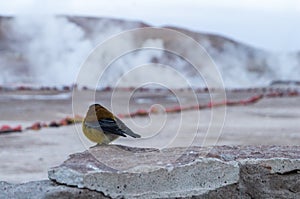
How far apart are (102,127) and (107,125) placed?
0.09 ft

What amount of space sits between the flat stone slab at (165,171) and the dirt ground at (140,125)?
3.24 ft

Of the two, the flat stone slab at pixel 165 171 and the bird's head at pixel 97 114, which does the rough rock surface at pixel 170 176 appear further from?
the bird's head at pixel 97 114

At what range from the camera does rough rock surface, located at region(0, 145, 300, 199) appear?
343cm

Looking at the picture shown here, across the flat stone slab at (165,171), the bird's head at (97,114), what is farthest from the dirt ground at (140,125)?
the flat stone slab at (165,171)

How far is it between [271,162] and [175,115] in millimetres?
7134

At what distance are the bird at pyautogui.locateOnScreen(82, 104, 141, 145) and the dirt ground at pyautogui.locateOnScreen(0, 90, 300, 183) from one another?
2.04ft

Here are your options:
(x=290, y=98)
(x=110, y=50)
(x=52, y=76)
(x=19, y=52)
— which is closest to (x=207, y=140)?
(x=110, y=50)

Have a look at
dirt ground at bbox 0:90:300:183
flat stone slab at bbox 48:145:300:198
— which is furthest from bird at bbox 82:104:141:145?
dirt ground at bbox 0:90:300:183

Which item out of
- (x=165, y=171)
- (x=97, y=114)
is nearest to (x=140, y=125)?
(x=97, y=114)

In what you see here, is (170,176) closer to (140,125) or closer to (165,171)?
(165,171)

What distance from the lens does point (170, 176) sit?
3.48 m

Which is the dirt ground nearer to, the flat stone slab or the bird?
the bird

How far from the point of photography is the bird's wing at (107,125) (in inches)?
152

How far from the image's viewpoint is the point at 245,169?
3631 mm
